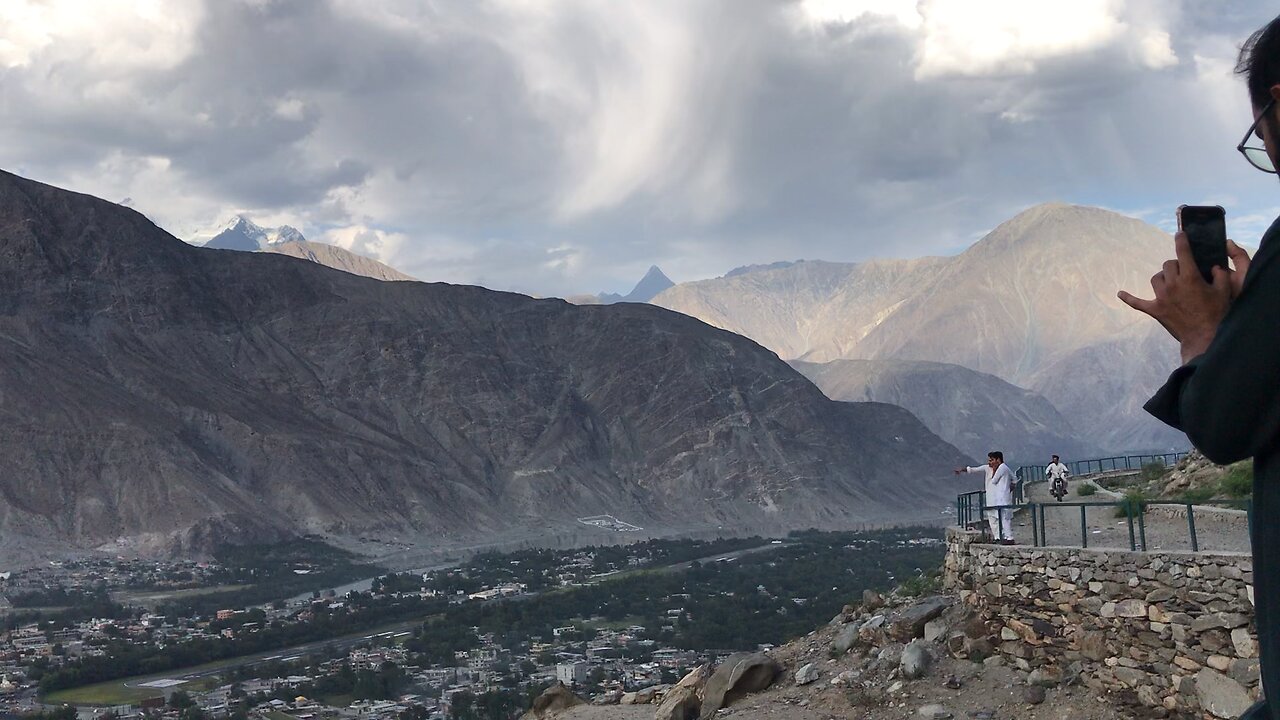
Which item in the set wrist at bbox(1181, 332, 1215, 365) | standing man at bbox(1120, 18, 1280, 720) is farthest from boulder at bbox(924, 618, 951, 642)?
wrist at bbox(1181, 332, 1215, 365)

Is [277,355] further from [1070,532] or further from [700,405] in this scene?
[1070,532]

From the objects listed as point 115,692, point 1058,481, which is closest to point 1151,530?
point 1058,481

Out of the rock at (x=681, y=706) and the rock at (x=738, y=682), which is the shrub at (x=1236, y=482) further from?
the rock at (x=681, y=706)

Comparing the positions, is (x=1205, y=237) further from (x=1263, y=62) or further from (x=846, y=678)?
(x=846, y=678)

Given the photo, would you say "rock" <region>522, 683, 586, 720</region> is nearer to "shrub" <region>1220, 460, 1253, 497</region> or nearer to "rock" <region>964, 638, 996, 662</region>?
"rock" <region>964, 638, 996, 662</region>

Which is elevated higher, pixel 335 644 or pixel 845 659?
pixel 845 659

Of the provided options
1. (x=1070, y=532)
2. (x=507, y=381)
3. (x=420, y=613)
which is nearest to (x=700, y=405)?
(x=507, y=381)
